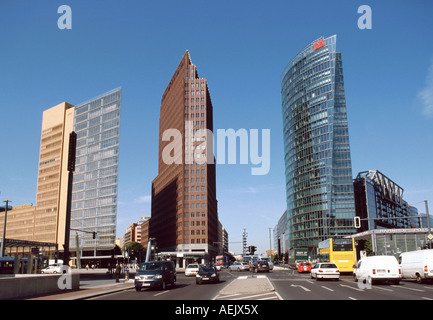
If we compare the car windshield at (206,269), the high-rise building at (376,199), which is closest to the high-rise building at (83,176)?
the high-rise building at (376,199)

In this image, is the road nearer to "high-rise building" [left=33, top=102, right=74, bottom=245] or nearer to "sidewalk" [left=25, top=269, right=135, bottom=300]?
"sidewalk" [left=25, top=269, right=135, bottom=300]

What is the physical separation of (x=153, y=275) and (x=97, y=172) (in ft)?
383

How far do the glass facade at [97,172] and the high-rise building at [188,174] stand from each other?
70.4ft

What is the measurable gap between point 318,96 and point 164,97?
71.1 meters

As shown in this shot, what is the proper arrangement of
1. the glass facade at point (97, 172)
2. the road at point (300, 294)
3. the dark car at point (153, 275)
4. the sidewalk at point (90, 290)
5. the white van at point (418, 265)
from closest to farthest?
the road at point (300, 294), the sidewalk at point (90, 290), the dark car at point (153, 275), the white van at point (418, 265), the glass facade at point (97, 172)

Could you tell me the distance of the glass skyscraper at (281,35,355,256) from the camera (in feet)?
412

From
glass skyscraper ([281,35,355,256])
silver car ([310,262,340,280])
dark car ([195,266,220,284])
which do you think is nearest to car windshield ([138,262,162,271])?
dark car ([195,266,220,284])

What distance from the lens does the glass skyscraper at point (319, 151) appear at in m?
126

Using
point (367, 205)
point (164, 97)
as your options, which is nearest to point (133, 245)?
point (164, 97)

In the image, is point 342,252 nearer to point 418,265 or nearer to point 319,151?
point 418,265

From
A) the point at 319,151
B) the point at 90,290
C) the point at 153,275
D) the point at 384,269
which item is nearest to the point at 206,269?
the point at 153,275

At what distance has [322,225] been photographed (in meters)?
126

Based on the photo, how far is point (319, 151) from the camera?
12988cm

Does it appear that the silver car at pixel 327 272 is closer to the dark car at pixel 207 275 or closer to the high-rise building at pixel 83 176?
the dark car at pixel 207 275
